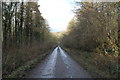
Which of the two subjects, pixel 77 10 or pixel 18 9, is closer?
pixel 77 10

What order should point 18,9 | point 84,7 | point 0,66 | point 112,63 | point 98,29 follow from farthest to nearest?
point 18,9
point 84,7
point 98,29
point 112,63
point 0,66

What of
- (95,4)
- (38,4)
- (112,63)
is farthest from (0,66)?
(38,4)

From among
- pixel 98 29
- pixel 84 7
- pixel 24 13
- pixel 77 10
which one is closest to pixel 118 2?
pixel 98 29

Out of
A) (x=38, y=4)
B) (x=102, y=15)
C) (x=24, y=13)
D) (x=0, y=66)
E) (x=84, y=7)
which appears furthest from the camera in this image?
(x=38, y=4)

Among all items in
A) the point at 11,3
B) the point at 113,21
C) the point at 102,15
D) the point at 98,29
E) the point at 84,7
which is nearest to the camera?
the point at 113,21

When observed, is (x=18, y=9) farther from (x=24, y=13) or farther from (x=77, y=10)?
(x=77, y=10)

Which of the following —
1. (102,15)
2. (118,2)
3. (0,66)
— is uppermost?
(118,2)

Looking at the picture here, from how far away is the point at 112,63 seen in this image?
10.4 metres

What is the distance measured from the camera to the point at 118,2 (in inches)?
464

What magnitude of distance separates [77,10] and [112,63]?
29.8 ft

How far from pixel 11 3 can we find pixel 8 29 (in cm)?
398

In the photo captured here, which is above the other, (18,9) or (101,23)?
(18,9)

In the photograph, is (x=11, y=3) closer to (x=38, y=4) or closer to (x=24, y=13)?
(x=24, y=13)

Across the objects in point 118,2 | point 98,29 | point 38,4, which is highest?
point 38,4
